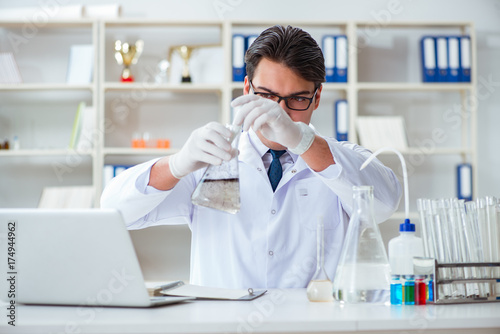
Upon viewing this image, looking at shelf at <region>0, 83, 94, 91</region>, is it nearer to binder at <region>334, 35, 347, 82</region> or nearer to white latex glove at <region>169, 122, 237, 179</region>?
binder at <region>334, 35, 347, 82</region>

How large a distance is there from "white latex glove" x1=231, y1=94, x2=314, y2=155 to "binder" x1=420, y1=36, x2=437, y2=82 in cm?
221

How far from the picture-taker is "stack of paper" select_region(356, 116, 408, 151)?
3215mm

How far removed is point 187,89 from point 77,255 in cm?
236

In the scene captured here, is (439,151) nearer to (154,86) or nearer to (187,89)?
(187,89)

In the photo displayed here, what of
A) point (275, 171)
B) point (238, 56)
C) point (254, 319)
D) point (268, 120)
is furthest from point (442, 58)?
point (254, 319)

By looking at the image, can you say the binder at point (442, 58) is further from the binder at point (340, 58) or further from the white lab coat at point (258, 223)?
the white lab coat at point (258, 223)

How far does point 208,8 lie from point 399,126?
1300 millimetres

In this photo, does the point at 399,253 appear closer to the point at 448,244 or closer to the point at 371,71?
the point at 448,244

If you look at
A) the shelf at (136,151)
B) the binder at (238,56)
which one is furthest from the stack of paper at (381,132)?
the shelf at (136,151)

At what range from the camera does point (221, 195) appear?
1080mm

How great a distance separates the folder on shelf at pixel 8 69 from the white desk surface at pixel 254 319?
2545mm

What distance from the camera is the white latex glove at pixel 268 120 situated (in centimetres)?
119

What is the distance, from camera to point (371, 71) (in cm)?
348

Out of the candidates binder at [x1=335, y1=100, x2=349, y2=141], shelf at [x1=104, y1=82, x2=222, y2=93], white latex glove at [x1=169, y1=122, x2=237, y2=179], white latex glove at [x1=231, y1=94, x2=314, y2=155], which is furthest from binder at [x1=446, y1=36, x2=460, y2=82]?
white latex glove at [x1=169, y1=122, x2=237, y2=179]
